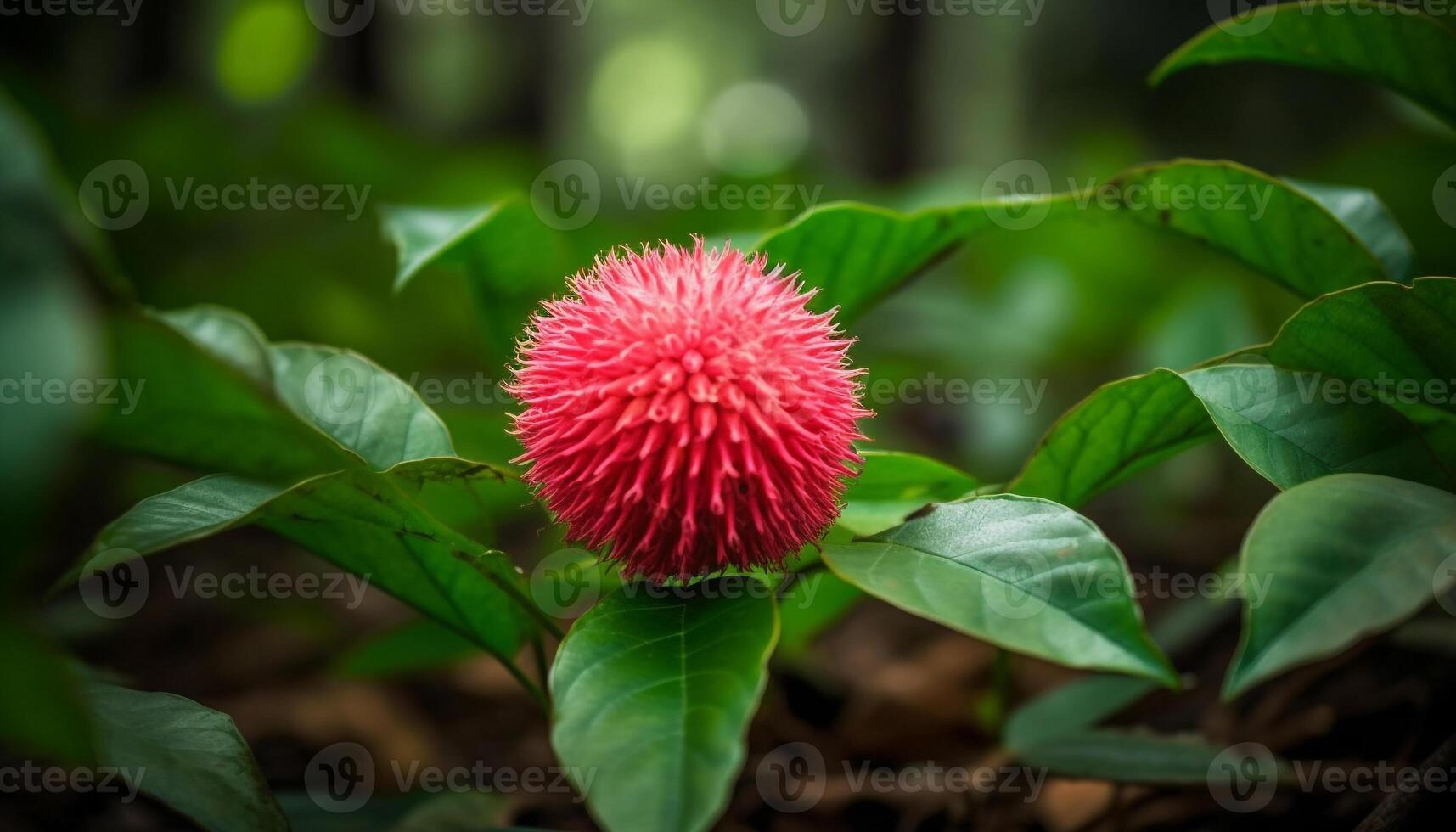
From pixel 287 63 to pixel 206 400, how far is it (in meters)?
2.93

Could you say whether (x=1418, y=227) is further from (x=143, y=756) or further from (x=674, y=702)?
(x=143, y=756)

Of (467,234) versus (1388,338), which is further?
(467,234)

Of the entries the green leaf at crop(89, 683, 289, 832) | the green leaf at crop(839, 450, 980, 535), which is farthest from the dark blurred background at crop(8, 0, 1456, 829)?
the green leaf at crop(839, 450, 980, 535)

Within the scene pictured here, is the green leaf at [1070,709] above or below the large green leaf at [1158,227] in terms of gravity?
below

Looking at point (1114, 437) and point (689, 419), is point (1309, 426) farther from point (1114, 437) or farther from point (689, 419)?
point (689, 419)

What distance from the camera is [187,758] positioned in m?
0.73

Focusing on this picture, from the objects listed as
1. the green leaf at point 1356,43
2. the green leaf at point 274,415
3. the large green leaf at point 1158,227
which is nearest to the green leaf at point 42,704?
the green leaf at point 274,415

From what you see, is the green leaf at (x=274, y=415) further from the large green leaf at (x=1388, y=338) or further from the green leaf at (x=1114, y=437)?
the large green leaf at (x=1388, y=338)

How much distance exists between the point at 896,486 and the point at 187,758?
0.70 metres

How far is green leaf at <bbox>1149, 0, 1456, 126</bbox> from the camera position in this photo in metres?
0.97

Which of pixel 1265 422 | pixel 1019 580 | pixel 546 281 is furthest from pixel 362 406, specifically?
pixel 1265 422

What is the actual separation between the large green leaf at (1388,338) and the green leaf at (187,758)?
0.93 metres

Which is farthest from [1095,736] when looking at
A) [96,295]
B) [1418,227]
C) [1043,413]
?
[1418,227]

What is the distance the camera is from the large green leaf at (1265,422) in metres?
0.75
